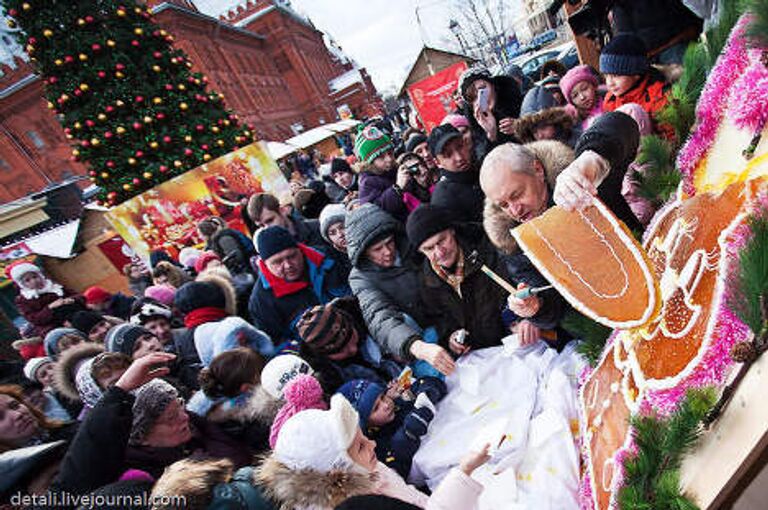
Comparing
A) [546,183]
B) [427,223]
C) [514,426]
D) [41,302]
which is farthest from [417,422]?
[41,302]

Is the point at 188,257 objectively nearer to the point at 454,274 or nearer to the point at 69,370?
the point at 69,370

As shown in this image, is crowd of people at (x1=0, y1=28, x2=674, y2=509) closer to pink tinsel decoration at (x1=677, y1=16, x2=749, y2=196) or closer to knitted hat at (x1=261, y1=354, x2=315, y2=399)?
knitted hat at (x1=261, y1=354, x2=315, y2=399)

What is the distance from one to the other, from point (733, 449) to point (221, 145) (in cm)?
805

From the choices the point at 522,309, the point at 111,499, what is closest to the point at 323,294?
the point at 522,309

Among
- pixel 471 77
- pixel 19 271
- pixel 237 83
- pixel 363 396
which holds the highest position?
pixel 237 83

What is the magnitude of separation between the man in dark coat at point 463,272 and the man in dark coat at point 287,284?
1.28 m

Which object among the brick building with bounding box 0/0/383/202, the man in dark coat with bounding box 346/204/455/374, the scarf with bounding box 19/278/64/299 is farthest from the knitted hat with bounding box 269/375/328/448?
the brick building with bounding box 0/0/383/202

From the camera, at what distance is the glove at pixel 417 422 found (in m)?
1.81

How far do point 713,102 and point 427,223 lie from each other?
1.27 m

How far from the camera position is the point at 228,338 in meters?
2.74

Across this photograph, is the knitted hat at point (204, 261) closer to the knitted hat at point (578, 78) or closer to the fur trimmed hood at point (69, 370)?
the fur trimmed hood at point (69, 370)

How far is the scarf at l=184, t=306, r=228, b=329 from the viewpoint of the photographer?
3250 millimetres

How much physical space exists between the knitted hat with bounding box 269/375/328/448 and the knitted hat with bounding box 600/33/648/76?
259 centimetres

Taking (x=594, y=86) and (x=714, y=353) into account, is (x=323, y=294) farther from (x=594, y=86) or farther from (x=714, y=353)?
(x=594, y=86)
